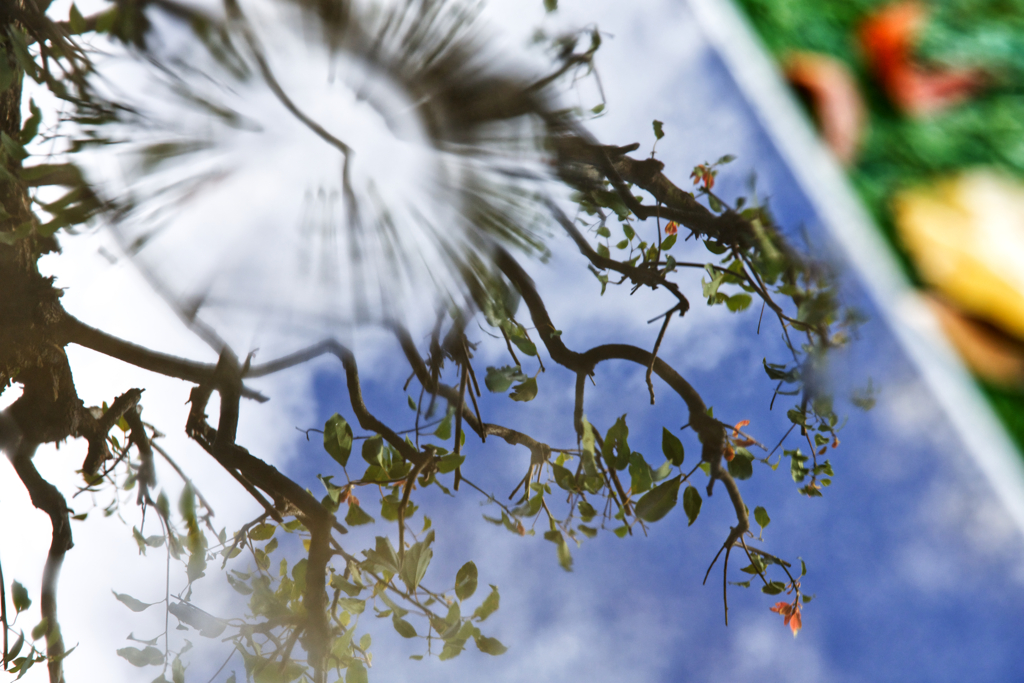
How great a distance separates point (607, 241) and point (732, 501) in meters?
0.33

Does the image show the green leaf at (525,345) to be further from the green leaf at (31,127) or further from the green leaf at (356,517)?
the green leaf at (31,127)

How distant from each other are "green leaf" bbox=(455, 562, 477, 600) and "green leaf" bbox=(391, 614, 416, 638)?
0.06 meters

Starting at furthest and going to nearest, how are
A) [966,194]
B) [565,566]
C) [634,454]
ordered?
[565,566]
[634,454]
[966,194]

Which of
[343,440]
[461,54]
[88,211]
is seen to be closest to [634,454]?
[343,440]

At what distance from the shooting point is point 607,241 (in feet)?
2.15

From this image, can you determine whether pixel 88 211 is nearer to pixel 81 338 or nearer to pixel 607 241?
pixel 81 338

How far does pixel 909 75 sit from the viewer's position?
376mm

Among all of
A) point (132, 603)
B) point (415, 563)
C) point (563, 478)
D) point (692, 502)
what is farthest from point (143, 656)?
point (692, 502)

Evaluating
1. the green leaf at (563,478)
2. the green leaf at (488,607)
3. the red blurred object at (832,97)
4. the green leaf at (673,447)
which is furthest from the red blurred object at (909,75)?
the green leaf at (488,607)

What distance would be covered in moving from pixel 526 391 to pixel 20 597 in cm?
62

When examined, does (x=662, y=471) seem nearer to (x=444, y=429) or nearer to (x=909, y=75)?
(x=444, y=429)

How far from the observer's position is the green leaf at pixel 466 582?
0.52 meters

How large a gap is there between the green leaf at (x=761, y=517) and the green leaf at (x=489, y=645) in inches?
11.7

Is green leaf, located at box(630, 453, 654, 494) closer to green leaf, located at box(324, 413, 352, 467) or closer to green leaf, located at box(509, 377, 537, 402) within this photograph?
green leaf, located at box(509, 377, 537, 402)
